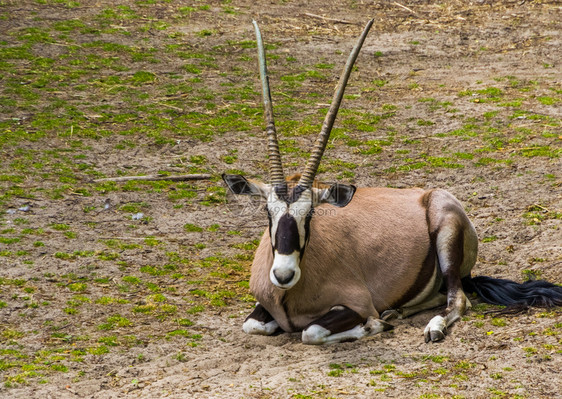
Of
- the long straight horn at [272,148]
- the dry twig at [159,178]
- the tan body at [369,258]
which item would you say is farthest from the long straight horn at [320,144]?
the dry twig at [159,178]

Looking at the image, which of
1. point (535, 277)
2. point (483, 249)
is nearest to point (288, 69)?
point (483, 249)

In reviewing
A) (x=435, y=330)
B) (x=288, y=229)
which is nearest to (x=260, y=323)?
(x=288, y=229)

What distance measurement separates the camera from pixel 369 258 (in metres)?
7.19

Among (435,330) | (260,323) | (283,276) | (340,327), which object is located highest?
(283,276)

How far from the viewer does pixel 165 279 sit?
25.6 ft

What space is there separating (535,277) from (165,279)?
146 inches

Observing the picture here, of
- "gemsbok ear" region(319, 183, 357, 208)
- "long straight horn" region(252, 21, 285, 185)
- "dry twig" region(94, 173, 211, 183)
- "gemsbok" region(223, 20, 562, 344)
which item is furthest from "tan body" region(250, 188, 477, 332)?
"dry twig" region(94, 173, 211, 183)

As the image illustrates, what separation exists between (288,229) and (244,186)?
0.80m

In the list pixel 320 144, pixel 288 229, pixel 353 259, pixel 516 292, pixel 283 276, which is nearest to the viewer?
pixel 283 276

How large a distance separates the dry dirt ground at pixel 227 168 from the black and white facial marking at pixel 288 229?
2.39 feet

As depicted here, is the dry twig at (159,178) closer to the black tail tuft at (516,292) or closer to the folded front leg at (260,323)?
the folded front leg at (260,323)

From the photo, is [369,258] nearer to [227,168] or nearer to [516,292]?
[516,292]

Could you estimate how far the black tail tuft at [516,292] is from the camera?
264 inches

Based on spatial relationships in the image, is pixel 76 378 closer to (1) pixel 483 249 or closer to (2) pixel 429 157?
(1) pixel 483 249
